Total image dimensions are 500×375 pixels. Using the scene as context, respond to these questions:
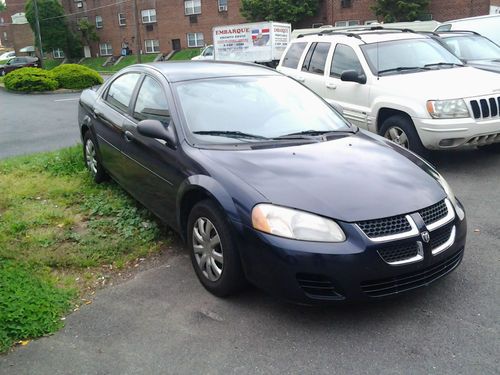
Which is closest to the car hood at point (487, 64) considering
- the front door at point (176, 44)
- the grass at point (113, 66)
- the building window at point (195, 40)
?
the building window at point (195, 40)

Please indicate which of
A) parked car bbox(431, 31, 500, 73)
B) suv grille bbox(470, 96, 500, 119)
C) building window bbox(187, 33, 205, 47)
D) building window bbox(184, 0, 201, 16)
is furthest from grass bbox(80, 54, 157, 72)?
suv grille bbox(470, 96, 500, 119)

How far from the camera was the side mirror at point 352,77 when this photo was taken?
23.1 ft

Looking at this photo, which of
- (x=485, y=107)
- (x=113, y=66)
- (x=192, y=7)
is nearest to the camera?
(x=485, y=107)

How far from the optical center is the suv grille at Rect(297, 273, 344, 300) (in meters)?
3.03

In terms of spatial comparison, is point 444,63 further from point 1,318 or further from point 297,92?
point 1,318

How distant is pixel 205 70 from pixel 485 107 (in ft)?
11.9

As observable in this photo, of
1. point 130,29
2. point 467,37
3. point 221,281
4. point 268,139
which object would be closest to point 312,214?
point 221,281

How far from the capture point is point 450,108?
6160 millimetres

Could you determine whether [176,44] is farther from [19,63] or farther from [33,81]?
[33,81]

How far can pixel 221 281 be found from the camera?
3.46 meters

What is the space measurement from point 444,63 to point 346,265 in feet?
17.3

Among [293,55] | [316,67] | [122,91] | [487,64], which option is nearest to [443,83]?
[487,64]

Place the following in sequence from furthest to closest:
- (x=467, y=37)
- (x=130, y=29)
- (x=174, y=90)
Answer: (x=130, y=29) < (x=467, y=37) < (x=174, y=90)

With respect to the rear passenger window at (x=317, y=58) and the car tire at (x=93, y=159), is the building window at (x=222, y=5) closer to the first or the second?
the rear passenger window at (x=317, y=58)
